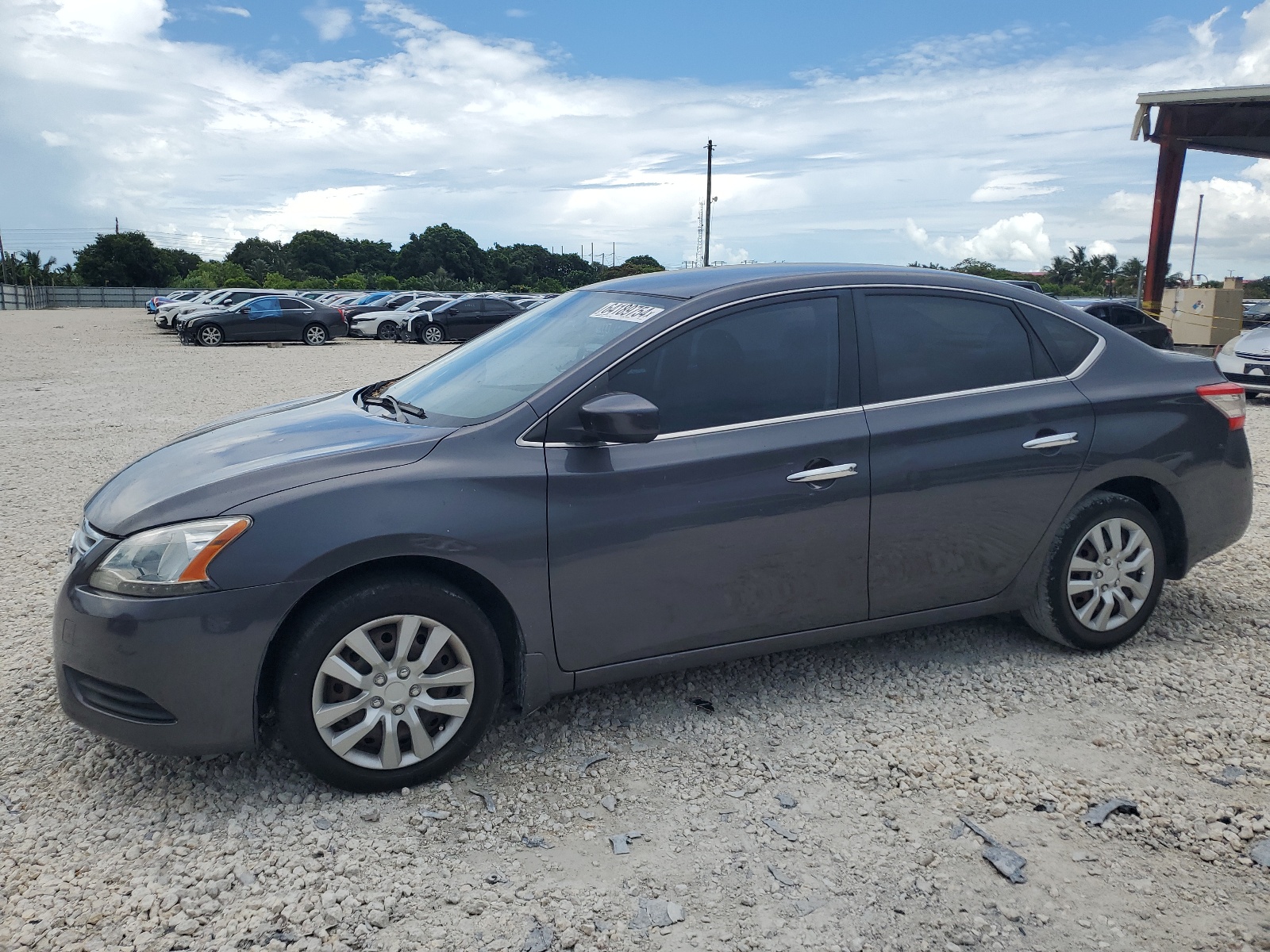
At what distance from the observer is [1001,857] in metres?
2.86

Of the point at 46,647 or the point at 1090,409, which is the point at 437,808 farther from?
the point at 1090,409

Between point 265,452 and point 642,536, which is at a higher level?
point 265,452

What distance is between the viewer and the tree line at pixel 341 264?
86500 millimetres

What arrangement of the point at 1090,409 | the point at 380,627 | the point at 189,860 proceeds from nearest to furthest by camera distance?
1. the point at 189,860
2. the point at 380,627
3. the point at 1090,409

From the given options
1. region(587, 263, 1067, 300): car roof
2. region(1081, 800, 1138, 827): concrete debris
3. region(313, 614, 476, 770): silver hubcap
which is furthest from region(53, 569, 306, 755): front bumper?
region(1081, 800, 1138, 827): concrete debris

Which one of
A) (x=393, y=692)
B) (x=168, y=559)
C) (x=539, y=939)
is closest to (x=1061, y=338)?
(x=393, y=692)

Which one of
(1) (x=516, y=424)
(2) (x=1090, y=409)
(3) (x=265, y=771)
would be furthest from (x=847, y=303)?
(3) (x=265, y=771)

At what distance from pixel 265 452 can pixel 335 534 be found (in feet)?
1.82

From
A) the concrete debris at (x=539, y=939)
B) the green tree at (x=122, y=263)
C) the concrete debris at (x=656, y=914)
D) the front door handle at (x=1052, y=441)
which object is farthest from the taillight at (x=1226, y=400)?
the green tree at (x=122, y=263)

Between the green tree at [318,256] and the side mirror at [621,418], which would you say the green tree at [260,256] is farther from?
the side mirror at [621,418]

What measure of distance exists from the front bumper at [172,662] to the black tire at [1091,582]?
2982 mm

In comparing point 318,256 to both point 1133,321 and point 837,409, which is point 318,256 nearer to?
point 1133,321

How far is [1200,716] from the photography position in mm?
3740

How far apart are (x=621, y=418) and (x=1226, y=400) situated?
2.94 m
